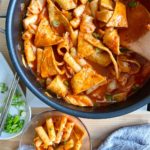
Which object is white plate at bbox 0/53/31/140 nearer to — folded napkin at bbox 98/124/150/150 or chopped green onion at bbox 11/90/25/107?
chopped green onion at bbox 11/90/25/107

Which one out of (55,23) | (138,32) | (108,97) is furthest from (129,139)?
(55,23)

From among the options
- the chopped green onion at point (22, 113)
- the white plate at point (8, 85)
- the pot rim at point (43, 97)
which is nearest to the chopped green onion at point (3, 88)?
the white plate at point (8, 85)

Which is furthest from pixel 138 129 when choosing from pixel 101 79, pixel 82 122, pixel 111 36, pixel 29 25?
pixel 29 25

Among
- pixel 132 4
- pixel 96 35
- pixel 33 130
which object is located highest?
pixel 132 4

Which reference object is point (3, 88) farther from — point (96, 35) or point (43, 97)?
point (96, 35)

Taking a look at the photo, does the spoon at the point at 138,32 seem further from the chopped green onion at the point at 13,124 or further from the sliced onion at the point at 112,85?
the chopped green onion at the point at 13,124

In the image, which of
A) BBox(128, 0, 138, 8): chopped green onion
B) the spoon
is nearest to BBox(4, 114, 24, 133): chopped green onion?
the spoon

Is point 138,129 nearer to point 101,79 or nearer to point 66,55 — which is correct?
point 101,79
